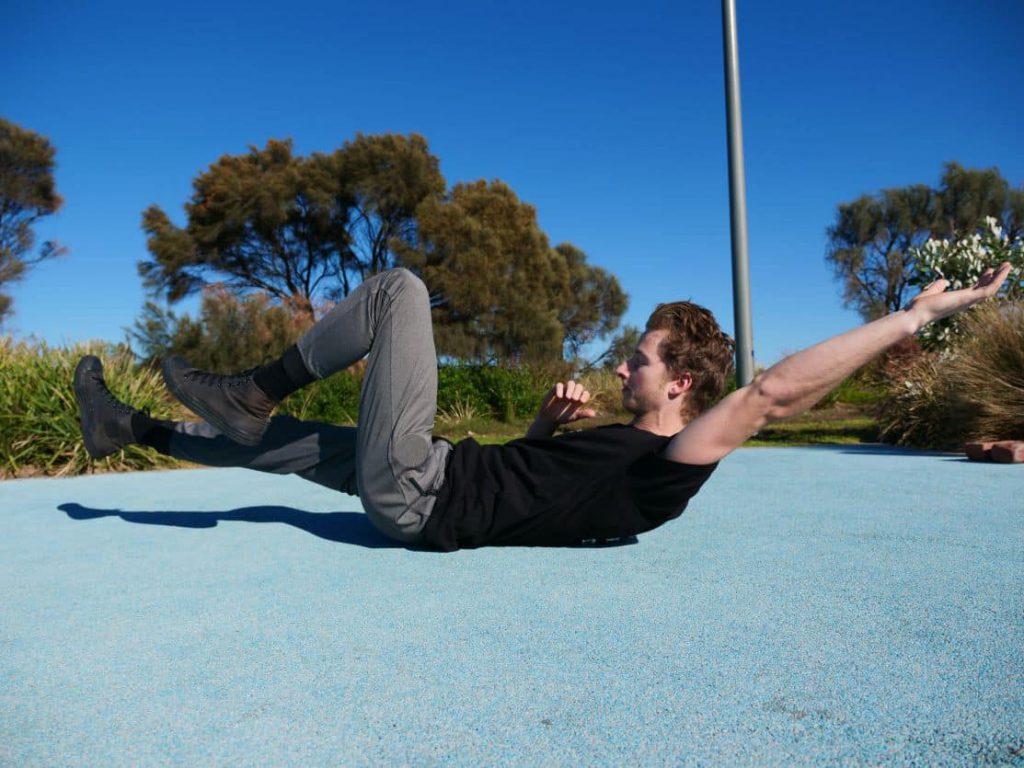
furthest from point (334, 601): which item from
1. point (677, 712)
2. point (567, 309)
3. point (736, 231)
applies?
point (567, 309)

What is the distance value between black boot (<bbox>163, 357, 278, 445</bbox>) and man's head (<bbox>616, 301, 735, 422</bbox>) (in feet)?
4.09

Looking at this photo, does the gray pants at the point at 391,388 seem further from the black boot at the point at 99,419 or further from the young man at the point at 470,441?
the black boot at the point at 99,419

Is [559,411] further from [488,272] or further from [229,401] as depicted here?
[488,272]

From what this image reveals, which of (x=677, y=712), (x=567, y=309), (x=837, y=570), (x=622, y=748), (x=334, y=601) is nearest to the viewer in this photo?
(x=622, y=748)

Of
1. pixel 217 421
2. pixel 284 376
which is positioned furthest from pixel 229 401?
pixel 284 376

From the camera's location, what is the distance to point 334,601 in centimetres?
193

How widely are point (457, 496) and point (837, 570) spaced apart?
1.23m

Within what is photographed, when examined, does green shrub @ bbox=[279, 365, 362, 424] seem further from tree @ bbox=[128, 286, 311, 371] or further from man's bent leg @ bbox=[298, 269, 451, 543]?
man's bent leg @ bbox=[298, 269, 451, 543]

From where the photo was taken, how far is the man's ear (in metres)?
2.20

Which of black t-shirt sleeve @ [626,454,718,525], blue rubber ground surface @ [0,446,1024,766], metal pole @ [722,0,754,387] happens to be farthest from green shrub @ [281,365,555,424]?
black t-shirt sleeve @ [626,454,718,525]

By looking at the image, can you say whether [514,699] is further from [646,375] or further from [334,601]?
[646,375]

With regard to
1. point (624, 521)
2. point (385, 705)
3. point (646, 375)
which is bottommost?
point (385, 705)

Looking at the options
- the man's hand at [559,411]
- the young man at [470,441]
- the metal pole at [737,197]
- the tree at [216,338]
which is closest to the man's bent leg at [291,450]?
the young man at [470,441]

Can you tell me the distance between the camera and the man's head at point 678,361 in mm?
2180
